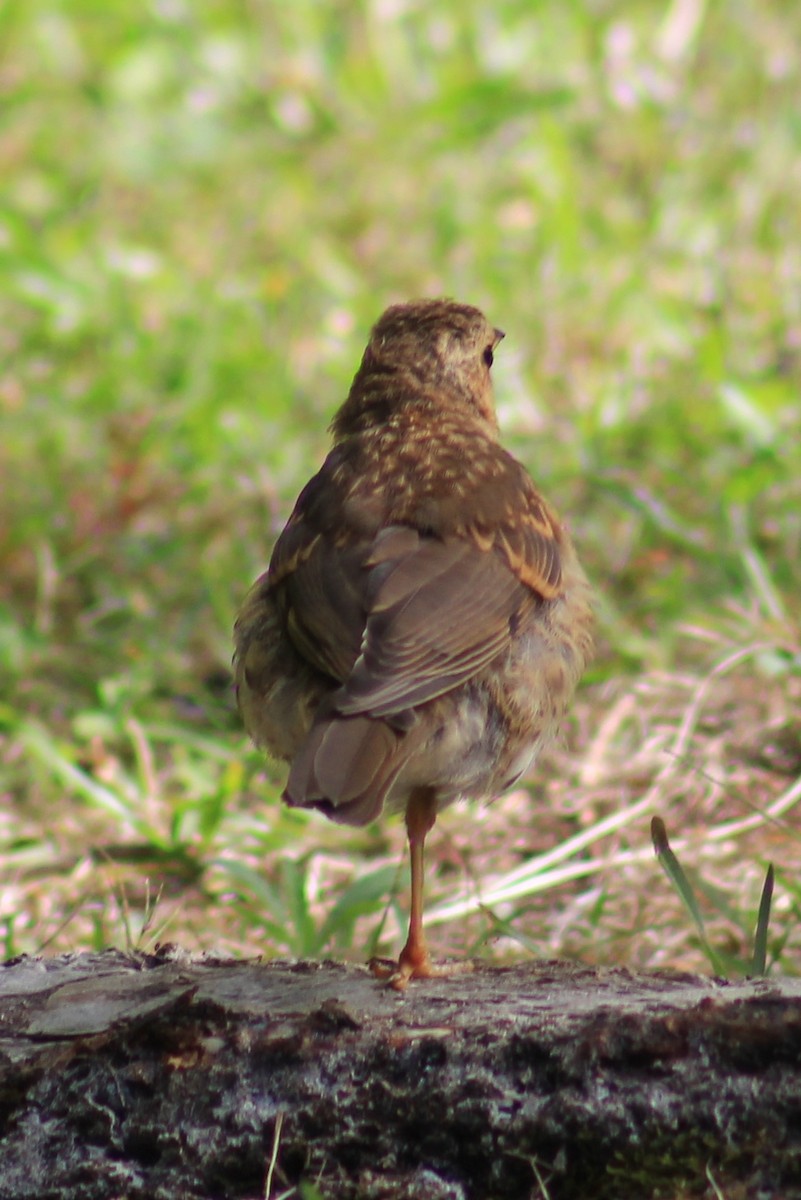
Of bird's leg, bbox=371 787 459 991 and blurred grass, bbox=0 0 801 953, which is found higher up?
blurred grass, bbox=0 0 801 953

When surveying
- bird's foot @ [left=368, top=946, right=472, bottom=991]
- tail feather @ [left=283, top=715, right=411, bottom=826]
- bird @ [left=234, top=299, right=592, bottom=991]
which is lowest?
bird's foot @ [left=368, top=946, right=472, bottom=991]

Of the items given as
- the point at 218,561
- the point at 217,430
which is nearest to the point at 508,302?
the point at 217,430

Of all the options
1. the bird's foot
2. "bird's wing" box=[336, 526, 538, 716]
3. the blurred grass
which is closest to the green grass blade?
the bird's foot

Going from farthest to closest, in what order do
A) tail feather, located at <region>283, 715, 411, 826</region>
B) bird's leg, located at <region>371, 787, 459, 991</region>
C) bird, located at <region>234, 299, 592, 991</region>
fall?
1. bird's leg, located at <region>371, 787, 459, 991</region>
2. bird, located at <region>234, 299, 592, 991</region>
3. tail feather, located at <region>283, 715, 411, 826</region>

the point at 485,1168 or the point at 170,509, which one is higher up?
the point at 170,509

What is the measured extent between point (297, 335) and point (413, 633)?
13.5ft

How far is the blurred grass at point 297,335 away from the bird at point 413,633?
0.66 m

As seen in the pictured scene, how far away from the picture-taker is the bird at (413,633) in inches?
126

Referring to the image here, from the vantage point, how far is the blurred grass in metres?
5.08

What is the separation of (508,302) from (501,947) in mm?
3636

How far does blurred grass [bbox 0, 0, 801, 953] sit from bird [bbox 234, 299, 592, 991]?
26.1 inches

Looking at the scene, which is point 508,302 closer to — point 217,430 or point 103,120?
point 217,430

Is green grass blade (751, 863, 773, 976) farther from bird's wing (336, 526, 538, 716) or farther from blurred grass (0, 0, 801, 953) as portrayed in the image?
blurred grass (0, 0, 801, 953)

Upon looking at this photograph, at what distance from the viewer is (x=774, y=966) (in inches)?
156
